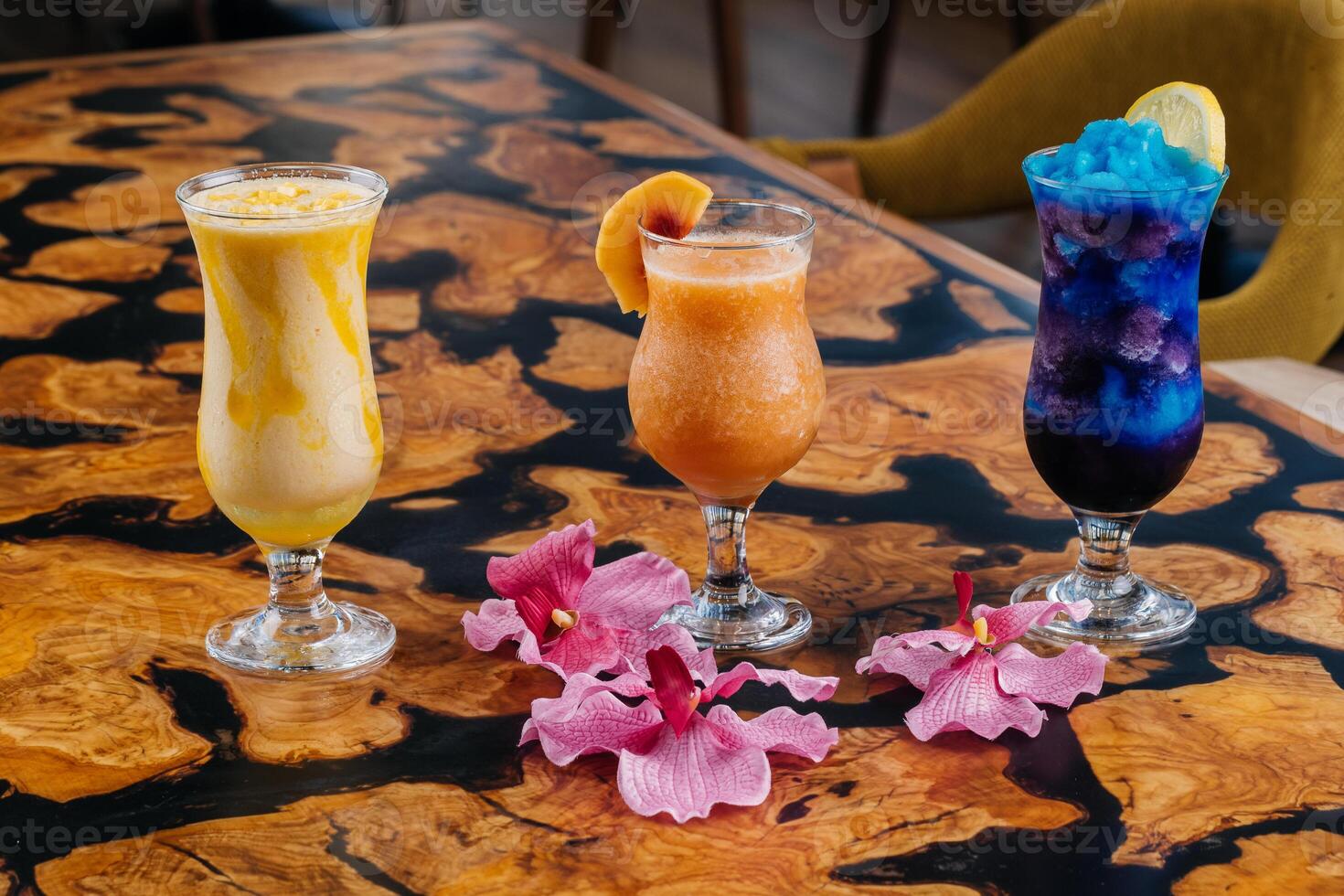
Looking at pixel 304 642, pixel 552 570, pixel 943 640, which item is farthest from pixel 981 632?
pixel 304 642

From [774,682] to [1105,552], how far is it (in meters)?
0.24

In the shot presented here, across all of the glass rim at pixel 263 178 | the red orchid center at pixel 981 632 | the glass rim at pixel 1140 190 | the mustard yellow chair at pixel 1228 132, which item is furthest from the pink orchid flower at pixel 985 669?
the mustard yellow chair at pixel 1228 132

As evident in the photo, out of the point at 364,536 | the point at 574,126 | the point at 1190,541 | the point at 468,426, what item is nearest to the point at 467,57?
the point at 574,126

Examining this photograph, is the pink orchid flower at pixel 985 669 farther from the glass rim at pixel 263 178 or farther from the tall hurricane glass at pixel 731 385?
the glass rim at pixel 263 178

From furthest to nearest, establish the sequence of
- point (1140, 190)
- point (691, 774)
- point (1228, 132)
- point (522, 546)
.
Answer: point (1228, 132) → point (522, 546) → point (1140, 190) → point (691, 774)

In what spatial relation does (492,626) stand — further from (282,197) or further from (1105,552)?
(1105,552)

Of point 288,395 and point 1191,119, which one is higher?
point 1191,119

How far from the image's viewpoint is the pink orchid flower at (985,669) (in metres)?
0.76

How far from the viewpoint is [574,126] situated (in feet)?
6.35

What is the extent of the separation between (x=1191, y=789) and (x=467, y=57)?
180 centimetres

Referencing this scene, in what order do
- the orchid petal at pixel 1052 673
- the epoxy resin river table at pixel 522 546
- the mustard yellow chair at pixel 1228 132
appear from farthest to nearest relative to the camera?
the mustard yellow chair at pixel 1228 132
the orchid petal at pixel 1052 673
the epoxy resin river table at pixel 522 546

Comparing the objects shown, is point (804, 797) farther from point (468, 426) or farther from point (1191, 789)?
point (468, 426)

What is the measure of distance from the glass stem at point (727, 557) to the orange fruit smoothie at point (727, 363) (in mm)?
25

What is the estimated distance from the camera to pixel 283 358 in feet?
2.70
